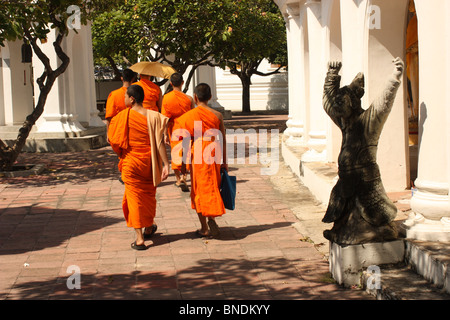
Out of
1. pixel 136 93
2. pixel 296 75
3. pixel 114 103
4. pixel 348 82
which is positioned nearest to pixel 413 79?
pixel 348 82

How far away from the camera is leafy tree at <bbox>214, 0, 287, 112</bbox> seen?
1745cm

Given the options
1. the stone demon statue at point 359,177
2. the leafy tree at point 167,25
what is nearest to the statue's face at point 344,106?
the stone demon statue at point 359,177

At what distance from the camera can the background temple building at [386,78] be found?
5383 millimetres

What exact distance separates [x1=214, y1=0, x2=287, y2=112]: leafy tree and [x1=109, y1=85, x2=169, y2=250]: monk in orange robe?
30.5ft

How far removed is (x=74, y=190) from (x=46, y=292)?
5105 millimetres

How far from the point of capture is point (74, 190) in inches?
413

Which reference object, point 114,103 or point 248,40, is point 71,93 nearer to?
point 248,40

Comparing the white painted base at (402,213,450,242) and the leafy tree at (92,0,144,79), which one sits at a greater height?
the leafy tree at (92,0,144,79)

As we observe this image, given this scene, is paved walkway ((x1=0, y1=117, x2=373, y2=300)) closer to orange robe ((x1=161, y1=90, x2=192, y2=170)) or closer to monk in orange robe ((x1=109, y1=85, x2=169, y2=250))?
monk in orange robe ((x1=109, y1=85, x2=169, y2=250))

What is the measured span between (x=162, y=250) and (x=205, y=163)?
1.00m

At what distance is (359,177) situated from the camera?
213 inches

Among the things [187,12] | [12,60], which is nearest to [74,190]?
[187,12]

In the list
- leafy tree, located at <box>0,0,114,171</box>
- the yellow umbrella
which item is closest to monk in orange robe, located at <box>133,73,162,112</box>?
the yellow umbrella
